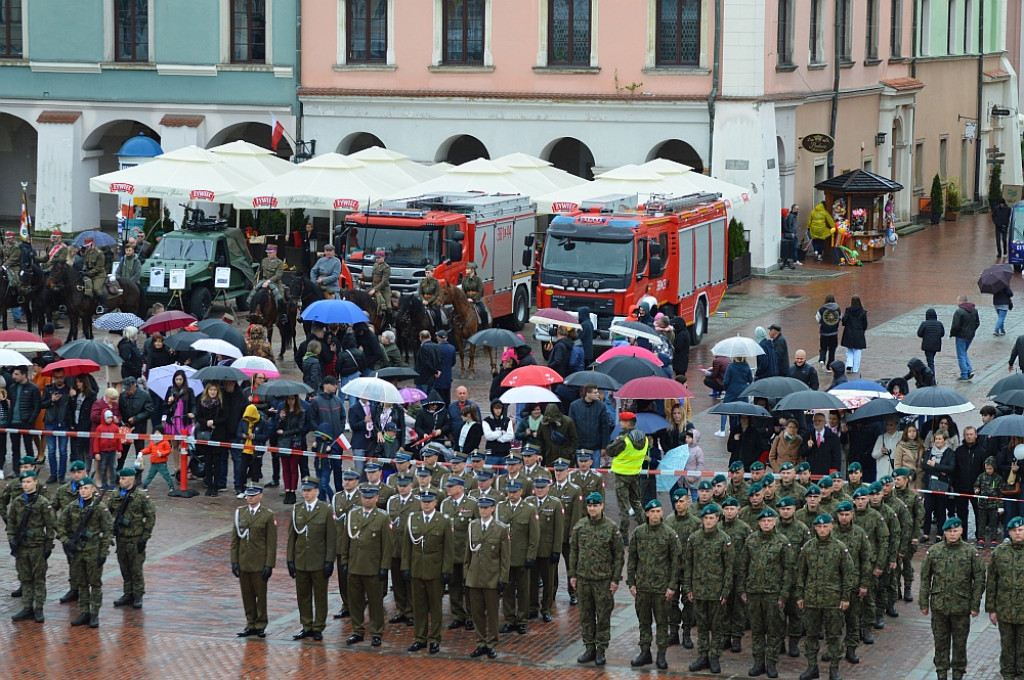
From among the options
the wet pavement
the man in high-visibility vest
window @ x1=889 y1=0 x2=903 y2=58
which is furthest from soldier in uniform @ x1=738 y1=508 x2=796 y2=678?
window @ x1=889 y1=0 x2=903 y2=58

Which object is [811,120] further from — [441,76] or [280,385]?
[280,385]

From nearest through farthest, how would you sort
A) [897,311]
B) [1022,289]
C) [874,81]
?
[897,311]
[1022,289]
[874,81]

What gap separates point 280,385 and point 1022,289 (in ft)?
79.2

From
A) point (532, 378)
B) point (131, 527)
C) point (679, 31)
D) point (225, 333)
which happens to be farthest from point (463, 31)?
point (131, 527)

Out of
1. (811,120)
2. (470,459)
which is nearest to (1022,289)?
(811,120)

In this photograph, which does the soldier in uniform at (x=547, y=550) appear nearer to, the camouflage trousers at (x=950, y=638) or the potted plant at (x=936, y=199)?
the camouflage trousers at (x=950, y=638)

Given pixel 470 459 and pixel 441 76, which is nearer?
pixel 470 459

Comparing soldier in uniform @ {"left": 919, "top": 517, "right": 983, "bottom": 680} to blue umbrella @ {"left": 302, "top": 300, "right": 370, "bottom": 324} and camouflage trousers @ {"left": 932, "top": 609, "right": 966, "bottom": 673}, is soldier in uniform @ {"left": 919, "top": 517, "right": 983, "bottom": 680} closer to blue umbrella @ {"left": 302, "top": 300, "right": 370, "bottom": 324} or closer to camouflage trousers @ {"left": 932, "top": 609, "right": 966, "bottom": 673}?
camouflage trousers @ {"left": 932, "top": 609, "right": 966, "bottom": 673}

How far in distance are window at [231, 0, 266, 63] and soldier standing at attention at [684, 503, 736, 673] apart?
1283 inches

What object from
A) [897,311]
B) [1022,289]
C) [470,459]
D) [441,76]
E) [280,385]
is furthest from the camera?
[441,76]

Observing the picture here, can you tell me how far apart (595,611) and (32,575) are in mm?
5365

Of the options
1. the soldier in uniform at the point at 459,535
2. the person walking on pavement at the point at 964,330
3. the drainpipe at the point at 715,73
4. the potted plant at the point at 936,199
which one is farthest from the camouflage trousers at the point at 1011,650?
the potted plant at the point at 936,199

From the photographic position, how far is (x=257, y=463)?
69.1 feet

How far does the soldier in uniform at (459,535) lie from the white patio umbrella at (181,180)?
21.7 m
